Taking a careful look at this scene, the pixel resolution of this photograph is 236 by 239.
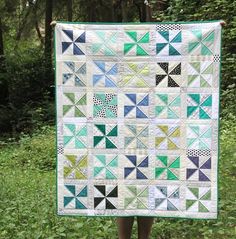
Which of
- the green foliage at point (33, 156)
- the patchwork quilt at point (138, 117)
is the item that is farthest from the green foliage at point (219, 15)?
the patchwork quilt at point (138, 117)

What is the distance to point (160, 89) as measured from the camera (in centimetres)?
376

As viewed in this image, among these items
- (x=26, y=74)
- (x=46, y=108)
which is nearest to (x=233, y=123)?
(x=46, y=108)

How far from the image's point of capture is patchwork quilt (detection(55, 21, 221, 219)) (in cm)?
373

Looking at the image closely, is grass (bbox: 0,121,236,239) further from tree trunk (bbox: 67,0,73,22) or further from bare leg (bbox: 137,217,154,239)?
tree trunk (bbox: 67,0,73,22)

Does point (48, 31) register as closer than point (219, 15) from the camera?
No

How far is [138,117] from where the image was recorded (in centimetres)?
380

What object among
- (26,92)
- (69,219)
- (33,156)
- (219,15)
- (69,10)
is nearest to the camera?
(69,219)

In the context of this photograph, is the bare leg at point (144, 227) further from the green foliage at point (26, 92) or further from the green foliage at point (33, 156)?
the green foliage at point (26, 92)

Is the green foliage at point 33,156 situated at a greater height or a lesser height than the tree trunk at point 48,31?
lesser

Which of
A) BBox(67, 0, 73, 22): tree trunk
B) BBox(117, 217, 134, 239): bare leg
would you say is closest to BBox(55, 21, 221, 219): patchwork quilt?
BBox(117, 217, 134, 239): bare leg

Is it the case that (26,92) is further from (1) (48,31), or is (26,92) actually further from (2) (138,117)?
(2) (138,117)

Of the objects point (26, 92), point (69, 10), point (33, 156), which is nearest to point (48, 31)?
point (69, 10)

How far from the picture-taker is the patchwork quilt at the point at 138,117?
3.73 m

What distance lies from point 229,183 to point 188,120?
2.34 metres
